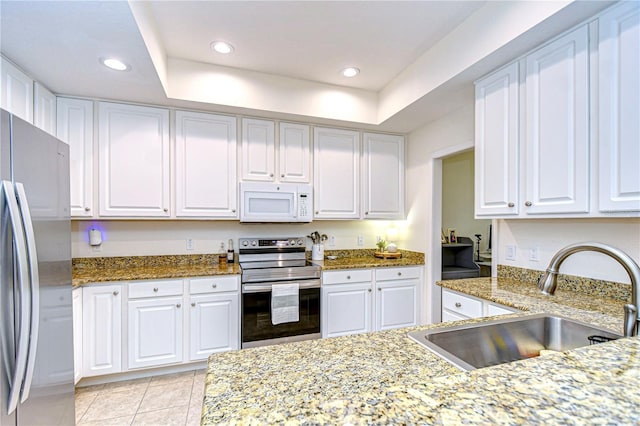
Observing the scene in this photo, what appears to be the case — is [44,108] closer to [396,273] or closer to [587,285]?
[396,273]

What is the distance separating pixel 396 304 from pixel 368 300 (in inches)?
13.6

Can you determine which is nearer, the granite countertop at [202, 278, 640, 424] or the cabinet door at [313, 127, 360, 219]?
the granite countertop at [202, 278, 640, 424]

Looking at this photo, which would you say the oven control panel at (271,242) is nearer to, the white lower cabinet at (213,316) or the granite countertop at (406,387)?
the white lower cabinet at (213,316)

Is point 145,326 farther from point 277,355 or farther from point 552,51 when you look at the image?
point 552,51

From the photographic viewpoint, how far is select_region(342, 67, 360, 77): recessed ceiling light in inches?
104

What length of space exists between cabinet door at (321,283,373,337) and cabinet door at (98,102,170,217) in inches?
68.4

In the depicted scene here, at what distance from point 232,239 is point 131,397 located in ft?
4.94

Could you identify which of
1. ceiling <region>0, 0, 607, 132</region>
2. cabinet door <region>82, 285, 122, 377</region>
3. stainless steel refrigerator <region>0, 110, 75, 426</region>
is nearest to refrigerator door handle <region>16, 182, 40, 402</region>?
stainless steel refrigerator <region>0, 110, 75, 426</region>

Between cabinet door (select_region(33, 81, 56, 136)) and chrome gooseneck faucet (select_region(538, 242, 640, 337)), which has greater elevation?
cabinet door (select_region(33, 81, 56, 136))

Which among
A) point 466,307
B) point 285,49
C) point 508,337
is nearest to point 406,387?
point 508,337

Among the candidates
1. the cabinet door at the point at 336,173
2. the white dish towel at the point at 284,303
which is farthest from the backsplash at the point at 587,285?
the white dish towel at the point at 284,303

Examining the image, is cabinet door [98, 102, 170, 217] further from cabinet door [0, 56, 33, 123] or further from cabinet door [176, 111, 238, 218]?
cabinet door [0, 56, 33, 123]

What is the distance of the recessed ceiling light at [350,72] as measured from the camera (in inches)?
104

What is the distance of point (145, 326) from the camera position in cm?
233
